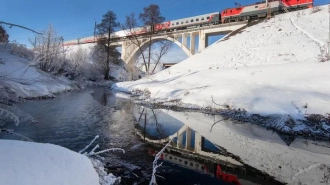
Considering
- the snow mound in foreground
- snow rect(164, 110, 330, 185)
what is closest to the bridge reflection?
snow rect(164, 110, 330, 185)

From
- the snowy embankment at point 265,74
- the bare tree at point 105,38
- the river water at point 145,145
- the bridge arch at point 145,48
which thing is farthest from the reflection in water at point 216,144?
the bare tree at point 105,38

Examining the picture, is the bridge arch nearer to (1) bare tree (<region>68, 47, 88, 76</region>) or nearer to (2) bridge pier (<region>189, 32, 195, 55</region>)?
(2) bridge pier (<region>189, 32, 195, 55</region>)

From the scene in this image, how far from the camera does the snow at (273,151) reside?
4.57 metres

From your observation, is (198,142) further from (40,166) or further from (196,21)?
(196,21)

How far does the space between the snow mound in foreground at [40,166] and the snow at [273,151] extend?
355 centimetres

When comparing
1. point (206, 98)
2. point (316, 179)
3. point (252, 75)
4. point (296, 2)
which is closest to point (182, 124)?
point (206, 98)

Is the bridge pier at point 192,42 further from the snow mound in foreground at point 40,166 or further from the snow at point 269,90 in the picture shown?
the snow mound in foreground at point 40,166

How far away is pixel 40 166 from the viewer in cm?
214

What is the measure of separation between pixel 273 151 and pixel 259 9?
2817 cm

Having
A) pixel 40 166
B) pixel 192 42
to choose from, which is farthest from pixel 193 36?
pixel 40 166

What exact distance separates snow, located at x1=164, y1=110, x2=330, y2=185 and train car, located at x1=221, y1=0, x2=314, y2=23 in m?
25.5

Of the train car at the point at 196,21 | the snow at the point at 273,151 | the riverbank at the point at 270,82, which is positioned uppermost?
the train car at the point at 196,21

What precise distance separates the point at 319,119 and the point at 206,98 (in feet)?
16.8

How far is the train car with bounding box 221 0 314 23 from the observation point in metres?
28.6
